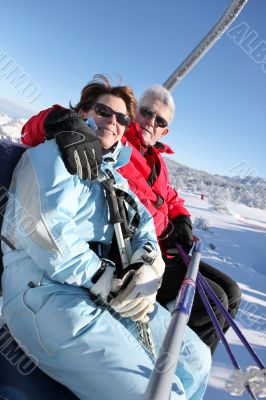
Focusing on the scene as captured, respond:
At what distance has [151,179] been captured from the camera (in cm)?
314

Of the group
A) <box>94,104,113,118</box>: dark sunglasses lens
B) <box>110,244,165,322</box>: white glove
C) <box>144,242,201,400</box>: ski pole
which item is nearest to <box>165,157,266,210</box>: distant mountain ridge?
<box>94,104,113,118</box>: dark sunglasses lens

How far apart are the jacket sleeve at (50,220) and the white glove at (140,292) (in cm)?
21

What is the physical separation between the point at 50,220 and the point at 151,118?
197 centimetres

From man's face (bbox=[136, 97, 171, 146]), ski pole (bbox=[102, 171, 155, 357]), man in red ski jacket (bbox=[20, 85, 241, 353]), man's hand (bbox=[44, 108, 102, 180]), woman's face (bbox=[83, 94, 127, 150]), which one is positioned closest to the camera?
man's hand (bbox=[44, 108, 102, 180])

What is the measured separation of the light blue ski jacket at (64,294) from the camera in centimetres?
140

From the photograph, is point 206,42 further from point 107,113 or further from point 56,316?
point 56,316

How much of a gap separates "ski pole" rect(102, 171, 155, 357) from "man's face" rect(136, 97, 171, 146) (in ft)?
4.44

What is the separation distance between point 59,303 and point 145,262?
0.61 metres

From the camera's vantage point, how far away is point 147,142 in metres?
3.23

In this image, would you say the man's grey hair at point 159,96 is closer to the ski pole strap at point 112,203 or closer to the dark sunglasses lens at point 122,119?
the dark sunglasses lens at point 122,119

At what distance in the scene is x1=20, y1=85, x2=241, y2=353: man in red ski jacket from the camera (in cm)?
275

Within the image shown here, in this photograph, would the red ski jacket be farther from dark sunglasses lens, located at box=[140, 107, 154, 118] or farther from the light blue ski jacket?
the light blue ski jacket

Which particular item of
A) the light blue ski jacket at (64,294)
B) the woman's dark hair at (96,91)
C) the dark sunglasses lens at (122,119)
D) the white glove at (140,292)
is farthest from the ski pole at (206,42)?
the white glove at (140,292)

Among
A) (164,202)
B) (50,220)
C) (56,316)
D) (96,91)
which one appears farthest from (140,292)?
(164,202)
